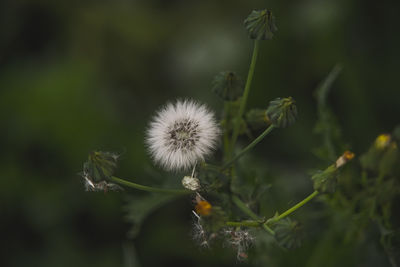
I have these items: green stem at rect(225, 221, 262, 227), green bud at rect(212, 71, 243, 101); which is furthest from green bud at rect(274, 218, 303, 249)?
green bud at rect(212, 71, 243, 101)

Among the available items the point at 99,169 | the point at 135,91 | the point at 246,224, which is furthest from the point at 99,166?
the point at 135,91

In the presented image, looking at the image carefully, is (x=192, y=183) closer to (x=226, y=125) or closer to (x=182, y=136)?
(x=182, y=136)

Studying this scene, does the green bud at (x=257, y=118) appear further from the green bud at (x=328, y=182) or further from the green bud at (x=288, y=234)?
the green bud at (x=288, y=234)

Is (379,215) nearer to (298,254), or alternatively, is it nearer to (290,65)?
(298,254)

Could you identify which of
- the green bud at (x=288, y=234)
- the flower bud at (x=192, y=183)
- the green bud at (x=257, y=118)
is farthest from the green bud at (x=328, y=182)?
the flower bud at (x=192, y=183)

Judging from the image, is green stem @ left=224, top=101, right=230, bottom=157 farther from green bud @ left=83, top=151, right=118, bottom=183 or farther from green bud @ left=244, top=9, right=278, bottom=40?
green bud @ left=83, top=151, right=118, bottom=183
